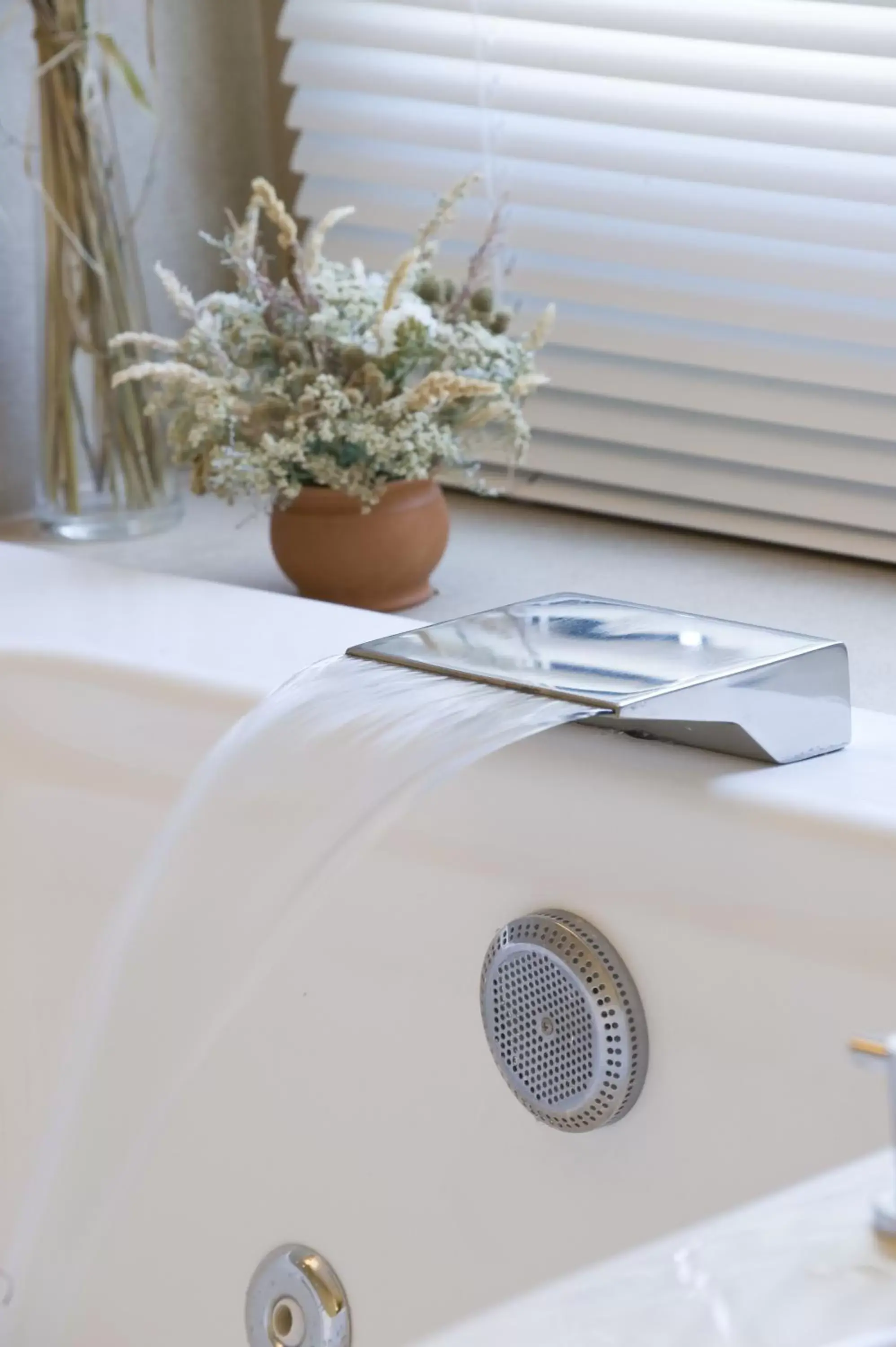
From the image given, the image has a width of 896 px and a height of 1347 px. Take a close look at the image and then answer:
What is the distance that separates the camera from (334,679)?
2.80 feet

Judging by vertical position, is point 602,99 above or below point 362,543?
above

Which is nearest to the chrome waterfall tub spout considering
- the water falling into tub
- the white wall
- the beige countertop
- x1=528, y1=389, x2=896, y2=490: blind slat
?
the water falling into tub

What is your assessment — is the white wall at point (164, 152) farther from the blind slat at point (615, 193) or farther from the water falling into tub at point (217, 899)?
the water falling into tub at point (217, 899)

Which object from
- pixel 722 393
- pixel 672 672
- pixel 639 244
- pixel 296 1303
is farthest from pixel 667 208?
pixel 296 1303

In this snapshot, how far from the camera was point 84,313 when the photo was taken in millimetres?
1316

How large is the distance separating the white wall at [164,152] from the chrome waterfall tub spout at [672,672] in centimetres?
64

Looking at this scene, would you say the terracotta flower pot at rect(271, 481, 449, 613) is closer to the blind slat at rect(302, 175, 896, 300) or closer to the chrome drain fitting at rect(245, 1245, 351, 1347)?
the blind slat at rect(302, 175, 896, 300)

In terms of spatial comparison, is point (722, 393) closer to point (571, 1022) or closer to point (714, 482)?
point (714, 482)

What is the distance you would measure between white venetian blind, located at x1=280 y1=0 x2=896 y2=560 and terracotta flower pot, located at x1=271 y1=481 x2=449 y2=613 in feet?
0.82

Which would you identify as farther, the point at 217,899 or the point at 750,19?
the point at 750,19

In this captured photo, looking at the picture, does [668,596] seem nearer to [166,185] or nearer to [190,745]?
[190,745]

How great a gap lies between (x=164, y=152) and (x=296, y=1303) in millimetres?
1018

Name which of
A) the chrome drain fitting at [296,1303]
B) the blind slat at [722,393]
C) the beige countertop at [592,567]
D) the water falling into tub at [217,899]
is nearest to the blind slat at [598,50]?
the blind slat at [722,393]

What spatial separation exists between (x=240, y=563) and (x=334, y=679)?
0.52 m
